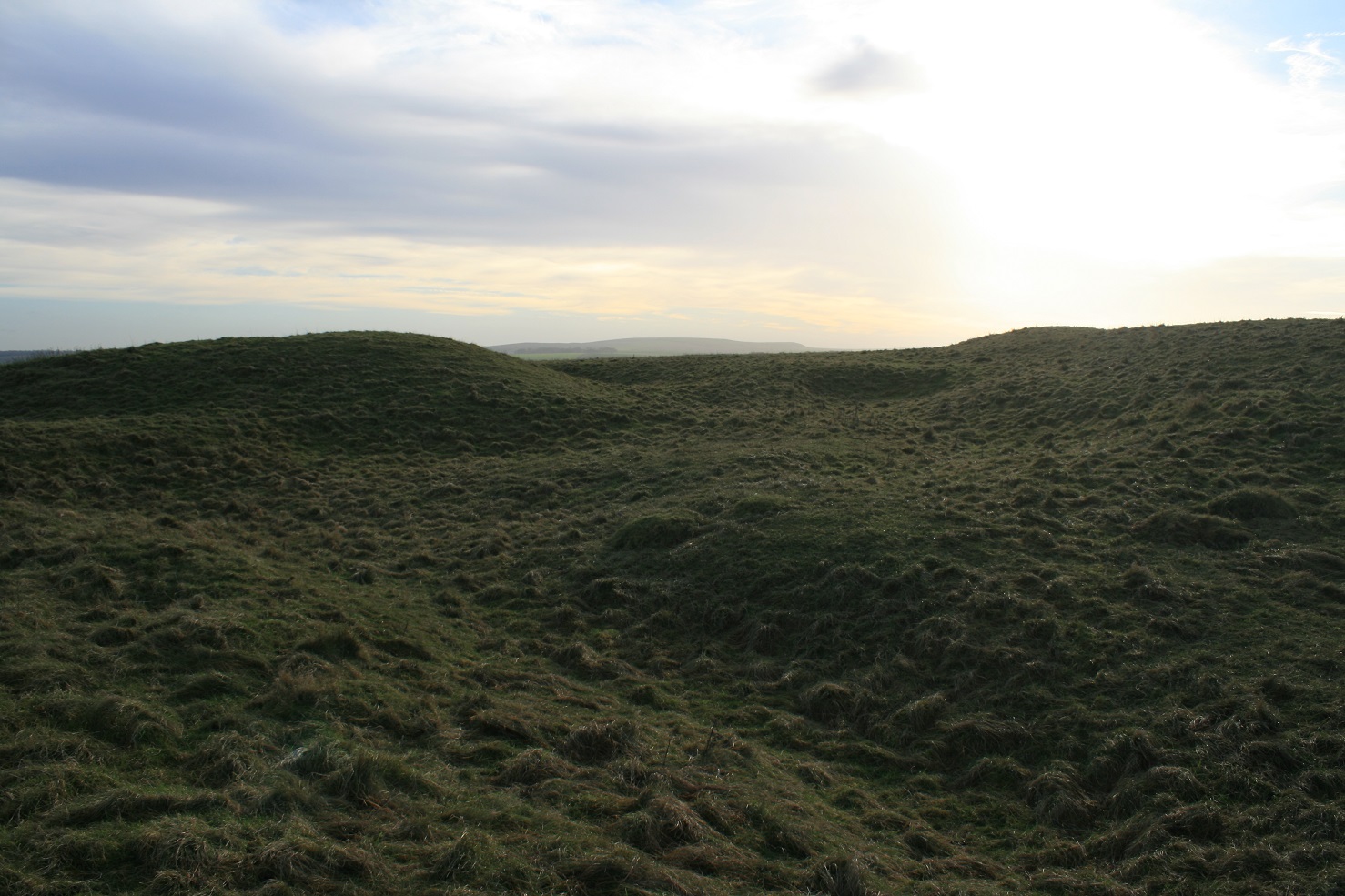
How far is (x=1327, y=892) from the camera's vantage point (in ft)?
20.4

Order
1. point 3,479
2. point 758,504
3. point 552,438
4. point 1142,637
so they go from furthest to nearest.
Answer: point 552,438, point 3,479, point 758,504, point 1142,637

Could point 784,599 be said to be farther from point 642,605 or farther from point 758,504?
point 758,504

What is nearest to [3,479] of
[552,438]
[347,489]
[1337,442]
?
[347,489]

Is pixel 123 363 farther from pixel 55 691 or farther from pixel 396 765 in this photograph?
pixel 396 765

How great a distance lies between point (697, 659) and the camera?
1264 cm

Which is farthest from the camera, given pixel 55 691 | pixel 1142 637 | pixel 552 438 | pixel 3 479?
pixel 552 438

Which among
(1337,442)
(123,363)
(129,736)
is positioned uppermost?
(123,363)

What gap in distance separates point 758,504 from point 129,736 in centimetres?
1316

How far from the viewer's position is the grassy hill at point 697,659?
6.51m

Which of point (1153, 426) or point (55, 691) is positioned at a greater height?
point (1153, 426)

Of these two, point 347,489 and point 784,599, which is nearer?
point 784,599

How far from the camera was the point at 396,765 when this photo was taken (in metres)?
7.37

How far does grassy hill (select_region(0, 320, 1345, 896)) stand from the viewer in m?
6.51

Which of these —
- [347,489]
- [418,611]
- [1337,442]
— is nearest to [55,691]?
[418,611]
